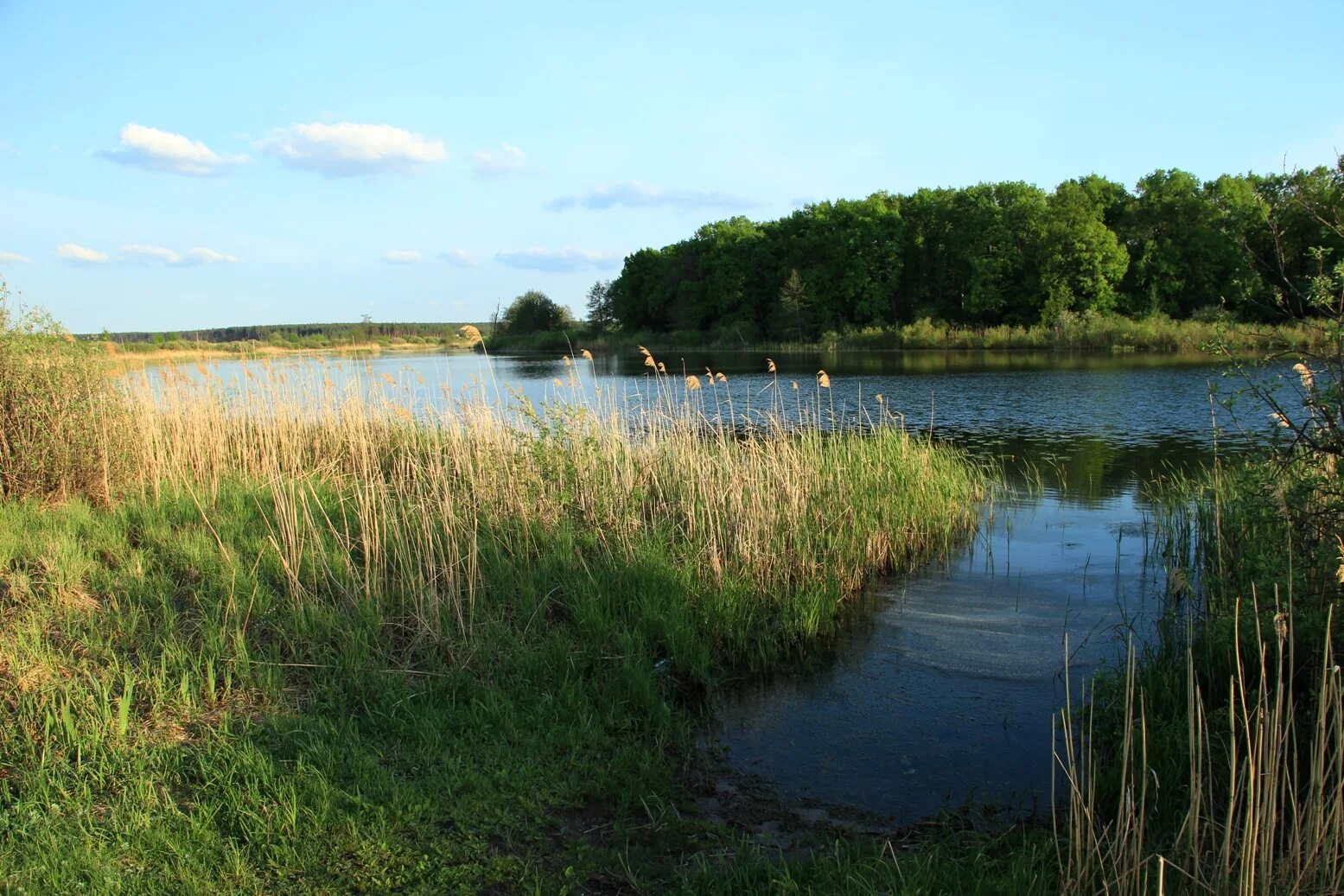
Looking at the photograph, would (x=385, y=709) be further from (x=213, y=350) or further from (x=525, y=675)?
(x=213, y=350)

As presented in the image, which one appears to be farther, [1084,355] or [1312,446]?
[1084,355]

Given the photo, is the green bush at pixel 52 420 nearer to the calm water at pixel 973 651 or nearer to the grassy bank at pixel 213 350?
the grassy bank at pixel 213 350

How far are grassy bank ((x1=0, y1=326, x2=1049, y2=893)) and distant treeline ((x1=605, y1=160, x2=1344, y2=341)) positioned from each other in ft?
131

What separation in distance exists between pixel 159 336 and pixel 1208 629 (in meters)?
19.4

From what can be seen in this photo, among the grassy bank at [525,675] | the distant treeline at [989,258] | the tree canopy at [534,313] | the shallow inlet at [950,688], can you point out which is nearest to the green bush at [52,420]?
the grassy bank at [525,675]

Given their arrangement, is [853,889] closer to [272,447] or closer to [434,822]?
[434,822]

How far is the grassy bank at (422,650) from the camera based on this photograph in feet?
10.8

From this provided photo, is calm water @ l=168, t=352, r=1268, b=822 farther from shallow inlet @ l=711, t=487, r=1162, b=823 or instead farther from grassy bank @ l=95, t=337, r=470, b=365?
grassy bank @ l=95, t=337, r=470, b=365

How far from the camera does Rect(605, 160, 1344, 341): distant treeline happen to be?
47125mm

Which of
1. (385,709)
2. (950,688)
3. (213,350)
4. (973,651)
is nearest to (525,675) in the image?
(385,709)

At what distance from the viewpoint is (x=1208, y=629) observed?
4.56 metres

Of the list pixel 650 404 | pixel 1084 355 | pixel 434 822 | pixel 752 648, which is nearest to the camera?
pixel 434 822

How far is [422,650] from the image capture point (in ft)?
16.1

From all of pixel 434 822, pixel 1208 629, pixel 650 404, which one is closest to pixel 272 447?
pixel 650 404
